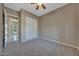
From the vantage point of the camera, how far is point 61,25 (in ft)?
6.78

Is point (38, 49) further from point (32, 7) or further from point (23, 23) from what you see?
point (32, 7)

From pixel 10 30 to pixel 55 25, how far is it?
35.1 inches

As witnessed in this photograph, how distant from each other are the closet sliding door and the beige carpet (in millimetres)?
103

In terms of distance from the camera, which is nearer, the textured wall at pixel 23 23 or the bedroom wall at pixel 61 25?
the bedroom wall at pixel 61 25

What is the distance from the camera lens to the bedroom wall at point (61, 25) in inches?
76.9

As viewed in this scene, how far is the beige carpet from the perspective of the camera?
76.3 inches

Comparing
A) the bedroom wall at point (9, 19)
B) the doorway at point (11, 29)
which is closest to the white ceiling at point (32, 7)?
the bedroom wall at point (9, 19)

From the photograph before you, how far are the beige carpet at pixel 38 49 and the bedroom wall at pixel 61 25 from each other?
0.45 ft

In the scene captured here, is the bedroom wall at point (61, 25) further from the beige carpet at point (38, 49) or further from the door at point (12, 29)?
the door at point (12, 29)

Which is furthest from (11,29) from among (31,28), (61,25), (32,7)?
(61,25)

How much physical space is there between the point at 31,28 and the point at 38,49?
444 mm

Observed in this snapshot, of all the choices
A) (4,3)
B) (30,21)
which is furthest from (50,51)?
(4,3)

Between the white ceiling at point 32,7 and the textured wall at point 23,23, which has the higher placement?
the white ceiling at point 32,7

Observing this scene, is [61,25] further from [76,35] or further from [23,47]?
[23,47]
